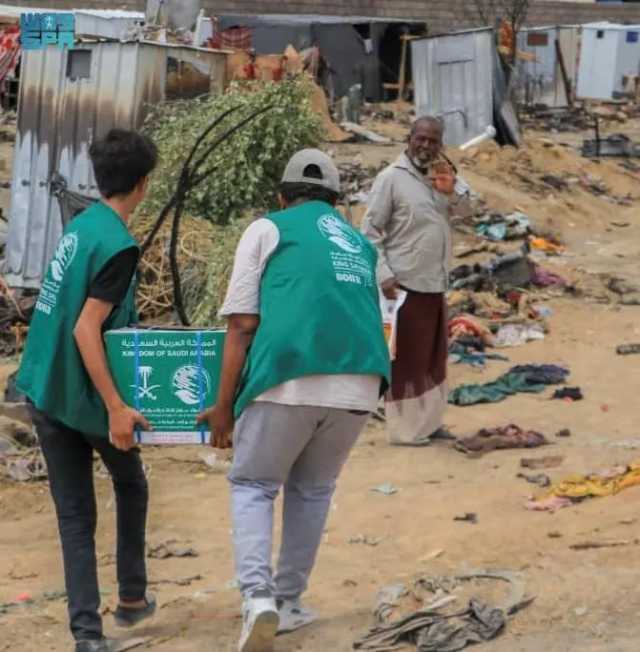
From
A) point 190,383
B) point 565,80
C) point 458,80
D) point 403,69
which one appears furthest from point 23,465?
point 565,80

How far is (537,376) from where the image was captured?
10156mm

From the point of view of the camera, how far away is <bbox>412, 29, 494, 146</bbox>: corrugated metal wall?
22.4 metres

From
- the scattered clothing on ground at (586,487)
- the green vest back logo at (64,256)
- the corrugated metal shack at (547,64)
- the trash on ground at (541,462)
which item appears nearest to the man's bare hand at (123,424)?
the green vest back logo at (64,256)

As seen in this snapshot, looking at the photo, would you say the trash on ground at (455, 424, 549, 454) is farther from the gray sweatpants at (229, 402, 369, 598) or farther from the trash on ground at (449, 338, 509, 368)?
the gray sweatpants at (229, 402, 369, 598)

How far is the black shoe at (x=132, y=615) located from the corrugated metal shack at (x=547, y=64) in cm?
2758

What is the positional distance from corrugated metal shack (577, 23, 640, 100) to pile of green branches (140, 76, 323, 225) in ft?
83.4

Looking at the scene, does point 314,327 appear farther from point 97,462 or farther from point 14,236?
point 14,236

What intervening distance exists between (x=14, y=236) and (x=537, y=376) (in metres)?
4.62

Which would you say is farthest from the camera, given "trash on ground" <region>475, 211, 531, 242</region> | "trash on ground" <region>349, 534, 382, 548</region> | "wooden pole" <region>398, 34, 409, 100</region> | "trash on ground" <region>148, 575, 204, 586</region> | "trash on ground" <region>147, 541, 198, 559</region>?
"wooden pole" <region>398, 34, 409, 100</region>

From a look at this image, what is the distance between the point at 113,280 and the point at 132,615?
123 cm

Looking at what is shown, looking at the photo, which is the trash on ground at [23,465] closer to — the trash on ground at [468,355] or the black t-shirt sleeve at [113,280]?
the black t-shirt sleeve at [113,280]

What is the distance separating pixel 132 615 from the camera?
5.06 m

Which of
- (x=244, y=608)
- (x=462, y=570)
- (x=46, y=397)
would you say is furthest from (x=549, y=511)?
(x=46, y=397)

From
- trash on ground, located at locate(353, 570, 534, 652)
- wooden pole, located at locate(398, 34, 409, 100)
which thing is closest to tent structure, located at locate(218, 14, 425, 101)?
wooden pole, located at locate(398, 34, 409, 100)
